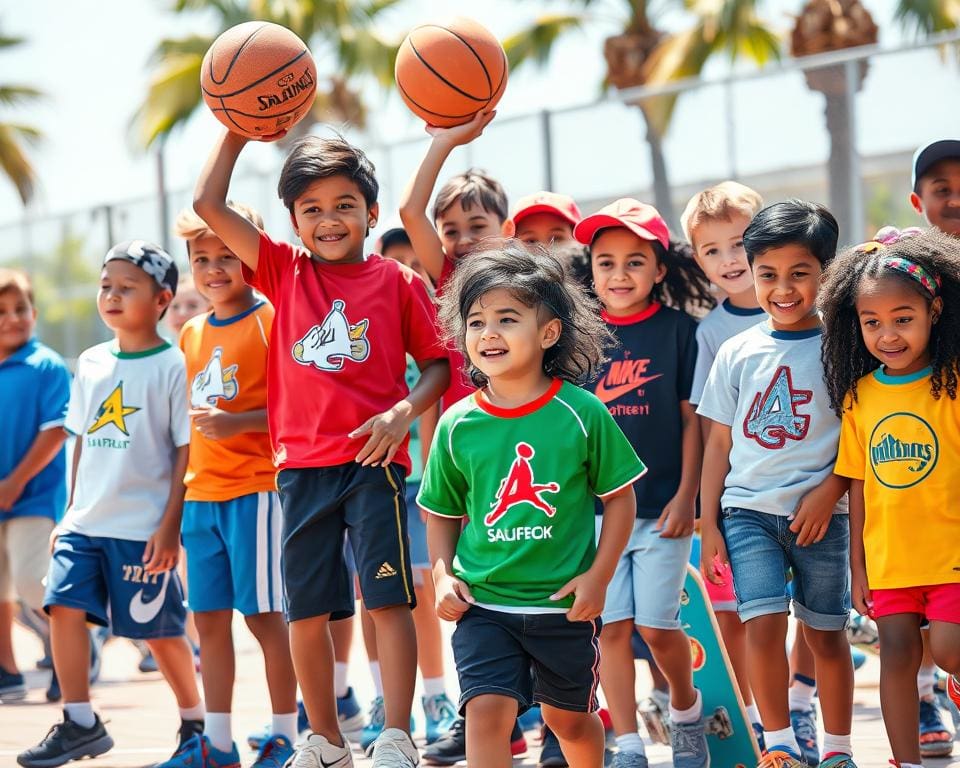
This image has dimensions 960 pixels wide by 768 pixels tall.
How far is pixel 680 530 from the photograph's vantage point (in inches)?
204

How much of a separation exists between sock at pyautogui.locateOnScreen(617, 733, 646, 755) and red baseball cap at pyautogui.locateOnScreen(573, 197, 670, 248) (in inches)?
74.4

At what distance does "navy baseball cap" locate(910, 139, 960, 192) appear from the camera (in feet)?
18.5

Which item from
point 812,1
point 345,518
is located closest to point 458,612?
point 345,518

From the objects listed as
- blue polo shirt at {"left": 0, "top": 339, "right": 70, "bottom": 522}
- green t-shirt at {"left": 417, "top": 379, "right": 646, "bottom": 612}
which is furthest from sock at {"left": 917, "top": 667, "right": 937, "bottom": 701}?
blue polo shirt at {"left": 0, "top": 339, "right": 70, "bottom": 522}

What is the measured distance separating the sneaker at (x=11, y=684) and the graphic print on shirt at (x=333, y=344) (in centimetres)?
402

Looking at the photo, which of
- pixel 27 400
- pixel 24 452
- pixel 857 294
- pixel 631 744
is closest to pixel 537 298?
pixel 857 294

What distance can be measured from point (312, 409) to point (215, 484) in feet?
2.97

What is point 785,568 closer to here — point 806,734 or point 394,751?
A: point 806,734

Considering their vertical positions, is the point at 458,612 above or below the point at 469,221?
below

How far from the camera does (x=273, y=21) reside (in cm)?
2364

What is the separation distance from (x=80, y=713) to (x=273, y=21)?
1945 cm

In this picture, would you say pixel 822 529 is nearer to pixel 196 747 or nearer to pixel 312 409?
pixel 312 409

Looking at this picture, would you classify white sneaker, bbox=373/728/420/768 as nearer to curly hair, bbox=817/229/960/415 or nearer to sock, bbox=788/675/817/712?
sock, bbox=788/675/817/712

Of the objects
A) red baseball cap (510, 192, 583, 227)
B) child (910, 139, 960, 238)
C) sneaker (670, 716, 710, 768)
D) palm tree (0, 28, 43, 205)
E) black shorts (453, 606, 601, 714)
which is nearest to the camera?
black shorts (453, 606, 601, 714)
